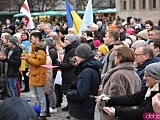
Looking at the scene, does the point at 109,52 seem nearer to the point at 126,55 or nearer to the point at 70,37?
the point at 70,37

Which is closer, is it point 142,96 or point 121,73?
point 142,96

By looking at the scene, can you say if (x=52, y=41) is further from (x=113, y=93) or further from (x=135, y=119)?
(x=135, y=119)

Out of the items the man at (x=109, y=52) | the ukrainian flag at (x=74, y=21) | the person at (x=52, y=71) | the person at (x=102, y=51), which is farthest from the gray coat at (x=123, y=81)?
the ukrainian flag at (x=74, y=21)

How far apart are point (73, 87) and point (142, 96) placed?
1.60 meters

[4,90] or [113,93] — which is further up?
[113,93]

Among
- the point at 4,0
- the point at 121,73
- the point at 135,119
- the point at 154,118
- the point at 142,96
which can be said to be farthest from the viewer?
the point at 4,0

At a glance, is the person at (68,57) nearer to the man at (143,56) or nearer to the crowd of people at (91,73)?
the crowd of people at (91,73)

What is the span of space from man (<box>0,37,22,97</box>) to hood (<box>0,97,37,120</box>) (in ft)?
24.1

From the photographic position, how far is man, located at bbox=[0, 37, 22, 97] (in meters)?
9.77

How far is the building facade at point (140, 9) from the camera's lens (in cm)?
4597

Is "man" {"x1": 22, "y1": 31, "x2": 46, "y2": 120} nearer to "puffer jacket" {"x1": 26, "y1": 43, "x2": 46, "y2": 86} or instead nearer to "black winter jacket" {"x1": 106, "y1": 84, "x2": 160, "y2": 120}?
"puffer jacket" {"x1": 26, "y1": 43, "x2": 46, "y2": 86}

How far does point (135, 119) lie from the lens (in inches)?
165

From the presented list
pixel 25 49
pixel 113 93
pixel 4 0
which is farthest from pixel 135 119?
pixel 4 0

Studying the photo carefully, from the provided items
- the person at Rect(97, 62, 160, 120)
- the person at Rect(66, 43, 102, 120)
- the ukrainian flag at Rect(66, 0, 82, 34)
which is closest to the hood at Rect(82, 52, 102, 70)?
the person at Rect(66, 43, 102, 120)
